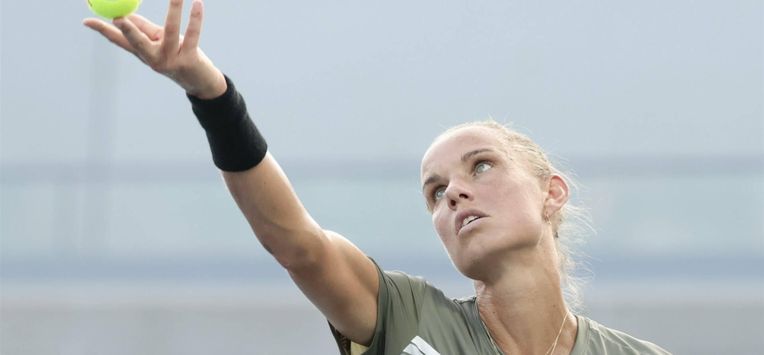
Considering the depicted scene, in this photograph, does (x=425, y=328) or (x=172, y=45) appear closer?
(x=172, y=45)

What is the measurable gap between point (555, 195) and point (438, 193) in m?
0.25

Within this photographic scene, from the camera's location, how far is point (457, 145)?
6.09ft

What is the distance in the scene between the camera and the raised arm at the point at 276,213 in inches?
54.9

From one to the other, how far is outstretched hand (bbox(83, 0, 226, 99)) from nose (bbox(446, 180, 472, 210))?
47cm

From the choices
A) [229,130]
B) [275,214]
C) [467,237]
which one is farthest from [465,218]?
[229,130]

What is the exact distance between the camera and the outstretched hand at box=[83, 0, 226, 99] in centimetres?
137

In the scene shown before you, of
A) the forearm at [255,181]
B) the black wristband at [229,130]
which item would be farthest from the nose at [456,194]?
the black wristband at [229,130]

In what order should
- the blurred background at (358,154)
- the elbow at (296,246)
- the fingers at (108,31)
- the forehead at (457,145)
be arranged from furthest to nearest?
the blurred background at (358,154)
the forehead at (457,145)
the elbow at (296,246)
the fingers at (108,31)

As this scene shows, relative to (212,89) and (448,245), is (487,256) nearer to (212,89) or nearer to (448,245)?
(448,245)

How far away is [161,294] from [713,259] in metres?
2.93

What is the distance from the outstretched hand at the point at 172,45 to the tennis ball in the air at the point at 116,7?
0.26 feet

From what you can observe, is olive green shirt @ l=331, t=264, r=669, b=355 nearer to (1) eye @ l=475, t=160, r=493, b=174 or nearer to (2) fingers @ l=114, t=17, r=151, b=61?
(1) eye @ l=475, t=160, r=493, b=174

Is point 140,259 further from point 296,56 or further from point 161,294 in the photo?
point 296,56

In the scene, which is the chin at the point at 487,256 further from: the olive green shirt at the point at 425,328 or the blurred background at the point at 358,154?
the blurred background at the point at 358,154
